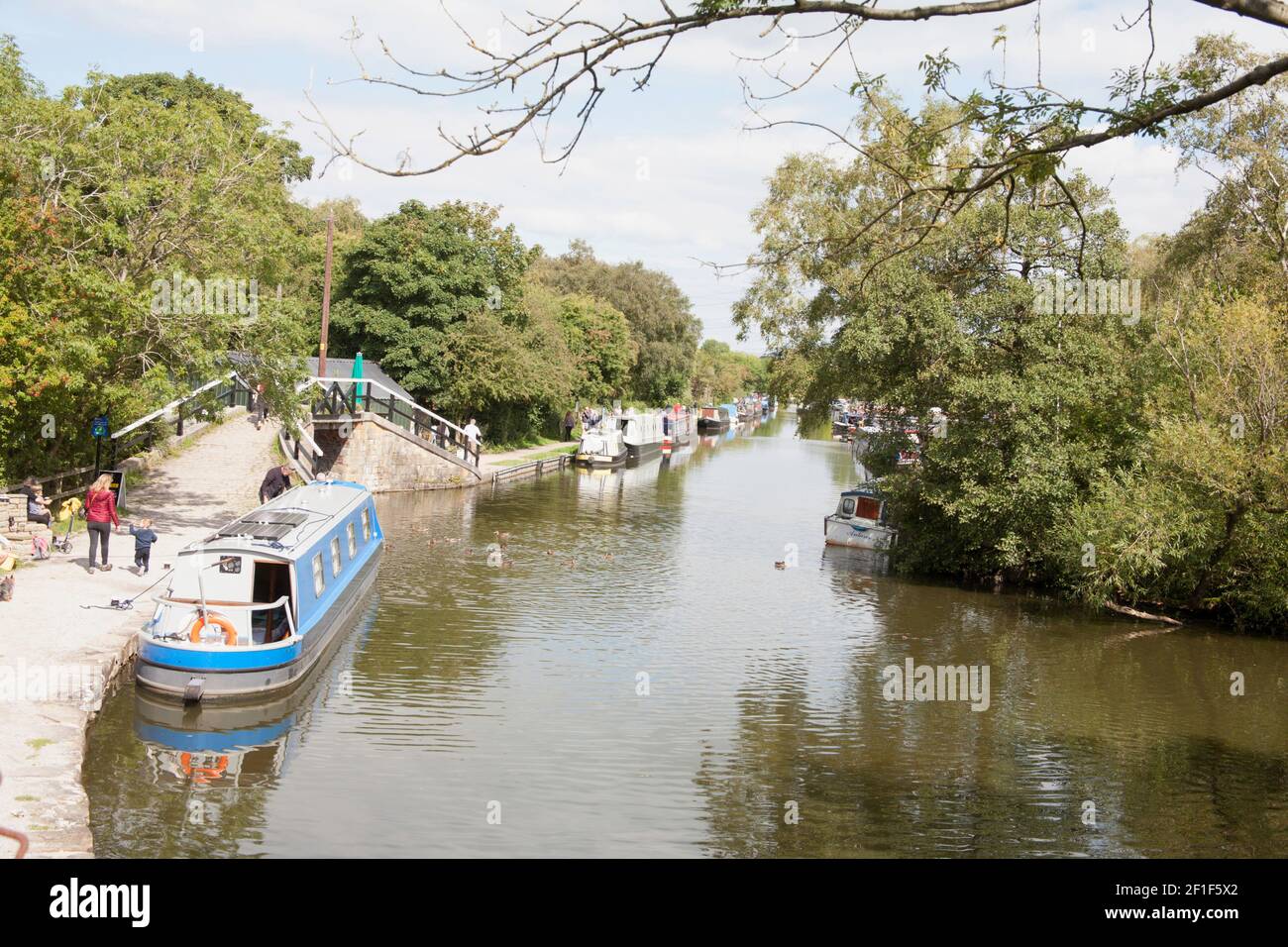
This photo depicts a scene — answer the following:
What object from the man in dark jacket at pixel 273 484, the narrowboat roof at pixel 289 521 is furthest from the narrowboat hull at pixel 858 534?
the man in dark jacket at pixel 273 484

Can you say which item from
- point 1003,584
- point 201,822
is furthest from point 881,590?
point 201,822

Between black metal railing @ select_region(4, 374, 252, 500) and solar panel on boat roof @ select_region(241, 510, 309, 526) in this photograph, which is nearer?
solar panel on boat roof @ select_region(241, 510, 309, 526)

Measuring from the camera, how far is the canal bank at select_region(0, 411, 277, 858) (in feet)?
28.3

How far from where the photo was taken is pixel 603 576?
75.6 feet

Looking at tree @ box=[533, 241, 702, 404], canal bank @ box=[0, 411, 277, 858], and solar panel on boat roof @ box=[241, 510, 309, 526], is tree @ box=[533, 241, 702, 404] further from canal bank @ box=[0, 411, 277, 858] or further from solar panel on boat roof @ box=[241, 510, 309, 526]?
solar panel on boat roof @ box=[241, 510, 309, 526]

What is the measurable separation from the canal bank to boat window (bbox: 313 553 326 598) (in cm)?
220

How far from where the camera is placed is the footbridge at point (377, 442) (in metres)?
31.7

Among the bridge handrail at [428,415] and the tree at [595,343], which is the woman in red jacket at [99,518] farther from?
the tree at [595,343]

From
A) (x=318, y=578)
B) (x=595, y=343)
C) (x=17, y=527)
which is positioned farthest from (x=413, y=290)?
(x=318, y=578)

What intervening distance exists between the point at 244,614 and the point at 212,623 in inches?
15.2

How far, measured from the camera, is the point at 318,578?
15547 mm

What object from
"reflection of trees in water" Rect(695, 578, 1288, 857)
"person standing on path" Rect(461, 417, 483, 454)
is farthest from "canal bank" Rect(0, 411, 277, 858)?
"person standing on path" Rect(461, 417, 483, 454)

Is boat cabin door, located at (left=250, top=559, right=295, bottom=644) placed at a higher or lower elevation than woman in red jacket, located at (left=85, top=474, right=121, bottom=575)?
lower

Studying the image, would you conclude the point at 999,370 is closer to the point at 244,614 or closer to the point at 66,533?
the point at 244,614
